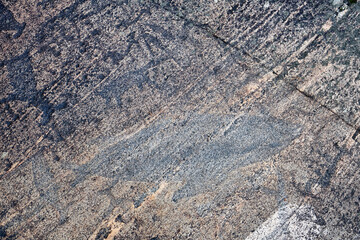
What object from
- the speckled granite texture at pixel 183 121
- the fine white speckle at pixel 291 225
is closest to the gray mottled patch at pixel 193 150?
the speckled granite texture at pixel 183 121

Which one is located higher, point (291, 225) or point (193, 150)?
point (193, 150)

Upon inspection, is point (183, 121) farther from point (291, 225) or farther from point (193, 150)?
point (291, 225)

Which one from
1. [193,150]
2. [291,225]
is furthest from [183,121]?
[291,225]

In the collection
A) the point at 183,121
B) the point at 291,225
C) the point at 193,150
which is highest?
the point at 183,121

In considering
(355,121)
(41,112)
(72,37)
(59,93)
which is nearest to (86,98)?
(59,93)

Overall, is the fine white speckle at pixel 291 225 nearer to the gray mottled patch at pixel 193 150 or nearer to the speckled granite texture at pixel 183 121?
the speckled granite texture at pixel 183 121

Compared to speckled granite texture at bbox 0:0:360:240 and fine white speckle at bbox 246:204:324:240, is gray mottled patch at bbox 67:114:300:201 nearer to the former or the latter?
speckled granite texture at bbox 0:0:360:240
